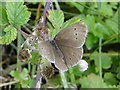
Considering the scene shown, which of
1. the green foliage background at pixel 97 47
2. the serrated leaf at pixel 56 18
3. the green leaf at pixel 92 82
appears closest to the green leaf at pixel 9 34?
the serrated leaf at pixel 56 18

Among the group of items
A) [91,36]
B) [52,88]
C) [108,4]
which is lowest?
[52,88]

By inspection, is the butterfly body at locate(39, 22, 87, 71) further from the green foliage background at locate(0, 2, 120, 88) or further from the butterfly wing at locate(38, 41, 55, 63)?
the green foliage background at locate(0, 2, 120, 88)

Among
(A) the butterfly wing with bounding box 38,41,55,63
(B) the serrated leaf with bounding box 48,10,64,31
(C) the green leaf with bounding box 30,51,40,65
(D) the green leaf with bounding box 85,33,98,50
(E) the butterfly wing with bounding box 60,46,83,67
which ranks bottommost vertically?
(D) the green leaf with bounding box 85,33,98,50

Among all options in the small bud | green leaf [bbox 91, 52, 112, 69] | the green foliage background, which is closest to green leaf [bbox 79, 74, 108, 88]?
the green foliage background

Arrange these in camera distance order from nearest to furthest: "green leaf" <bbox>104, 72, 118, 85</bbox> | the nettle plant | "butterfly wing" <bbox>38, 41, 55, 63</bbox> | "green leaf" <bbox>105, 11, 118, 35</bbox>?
"butterfly wing" <bbox>38, 41, 55, 63</bbox> < the nettle plant < "green leaf" <bbox>104, 72, 118, 85</bbox> < "green leaf" <bbox>105, 11, 118, 35</bbox>

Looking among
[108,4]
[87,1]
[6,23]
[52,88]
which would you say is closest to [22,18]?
[6,23]

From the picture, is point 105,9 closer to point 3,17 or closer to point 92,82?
point 92,82

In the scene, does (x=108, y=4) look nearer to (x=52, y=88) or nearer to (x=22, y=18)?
(x=52, y=88)

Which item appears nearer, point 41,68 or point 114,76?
point 41,68
